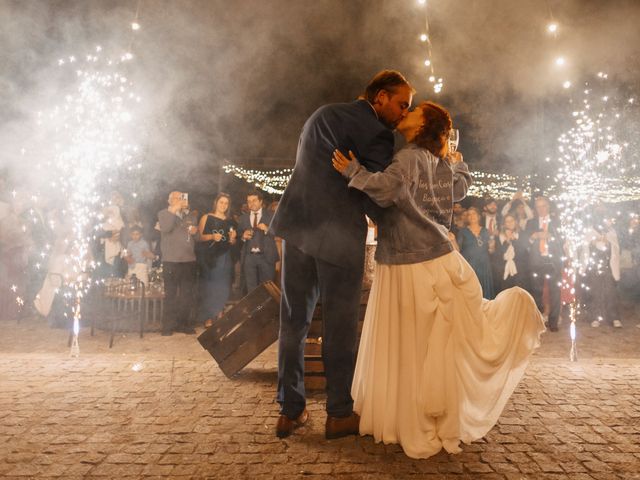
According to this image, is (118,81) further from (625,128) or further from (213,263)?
(625,128)

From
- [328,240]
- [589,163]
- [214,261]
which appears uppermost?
[589,163]

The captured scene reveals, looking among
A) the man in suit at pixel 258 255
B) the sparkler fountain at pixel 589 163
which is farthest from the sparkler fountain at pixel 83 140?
the sparkler fountain at pixel 589 163

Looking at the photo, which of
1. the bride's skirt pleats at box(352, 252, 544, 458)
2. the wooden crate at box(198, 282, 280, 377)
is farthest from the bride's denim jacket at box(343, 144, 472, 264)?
the wooden crate at box(198, 282, 280, 377)

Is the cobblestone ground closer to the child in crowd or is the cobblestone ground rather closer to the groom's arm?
the groom's arm

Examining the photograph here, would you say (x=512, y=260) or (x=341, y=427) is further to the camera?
(x=512, y=260)

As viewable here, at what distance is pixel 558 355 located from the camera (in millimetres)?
5848

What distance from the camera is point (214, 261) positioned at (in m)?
7.95

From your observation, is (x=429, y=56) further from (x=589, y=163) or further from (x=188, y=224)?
(x=589, y=163)

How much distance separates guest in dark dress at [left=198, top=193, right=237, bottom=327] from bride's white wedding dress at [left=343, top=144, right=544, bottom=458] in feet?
17.0

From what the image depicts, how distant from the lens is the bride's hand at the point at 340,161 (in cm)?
301

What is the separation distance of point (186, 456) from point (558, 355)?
15.1ft

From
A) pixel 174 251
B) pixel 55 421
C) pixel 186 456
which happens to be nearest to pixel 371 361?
pixel 186 456

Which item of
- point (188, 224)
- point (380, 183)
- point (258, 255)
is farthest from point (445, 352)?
point (258, 255)

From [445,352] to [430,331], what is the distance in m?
0.15
